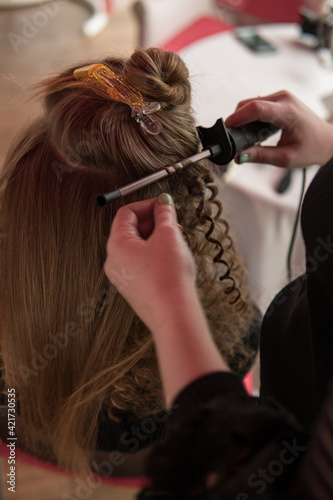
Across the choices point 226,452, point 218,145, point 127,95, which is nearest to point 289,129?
point 218,145

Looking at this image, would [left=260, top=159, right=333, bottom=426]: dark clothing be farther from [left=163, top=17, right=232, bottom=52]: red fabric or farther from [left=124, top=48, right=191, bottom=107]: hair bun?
[left=163, top=17, right=232, bottom=52]: red fabric

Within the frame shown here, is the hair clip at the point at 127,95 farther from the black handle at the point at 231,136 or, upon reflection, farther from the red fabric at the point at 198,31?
the red fabric at the point at 198,31

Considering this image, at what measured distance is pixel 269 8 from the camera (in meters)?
2.09

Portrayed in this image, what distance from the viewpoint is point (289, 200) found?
1.13 meters

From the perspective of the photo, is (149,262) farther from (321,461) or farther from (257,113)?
(257,113)

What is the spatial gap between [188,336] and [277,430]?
4.4 inches

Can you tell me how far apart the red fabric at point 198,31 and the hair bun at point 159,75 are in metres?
1.14

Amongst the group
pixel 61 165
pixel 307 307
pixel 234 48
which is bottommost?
pixel 307 307

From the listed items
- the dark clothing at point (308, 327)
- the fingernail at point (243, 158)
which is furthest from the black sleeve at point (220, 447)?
the fingernail at point (243, 158)

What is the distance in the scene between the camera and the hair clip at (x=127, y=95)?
→ 61cm

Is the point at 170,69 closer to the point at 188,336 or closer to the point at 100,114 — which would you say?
Answer: the point at 100,114

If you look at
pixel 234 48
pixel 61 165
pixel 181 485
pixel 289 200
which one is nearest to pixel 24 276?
pixel 61 165

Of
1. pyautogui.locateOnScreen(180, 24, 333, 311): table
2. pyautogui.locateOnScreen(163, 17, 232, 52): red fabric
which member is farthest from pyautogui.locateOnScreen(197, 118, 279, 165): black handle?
pyautogui.locateOnScreen(163, 17, 232, 52): red fabric

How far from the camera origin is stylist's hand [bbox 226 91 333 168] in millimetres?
722
